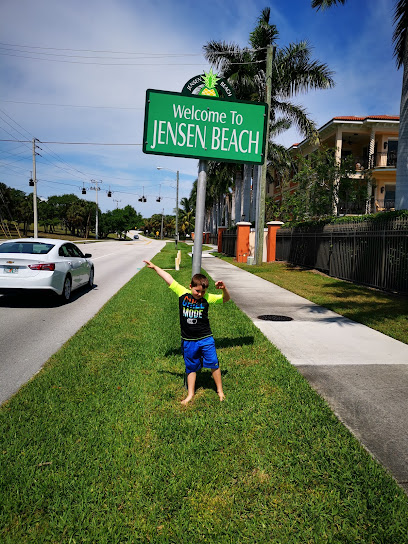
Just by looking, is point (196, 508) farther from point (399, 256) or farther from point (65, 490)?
point (399, 256)

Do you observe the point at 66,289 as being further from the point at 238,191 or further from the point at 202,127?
the point at 238,191

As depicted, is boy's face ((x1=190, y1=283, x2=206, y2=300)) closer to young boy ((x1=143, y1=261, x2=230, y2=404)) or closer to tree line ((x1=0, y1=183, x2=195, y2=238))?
young boy ((x1=143, y1=261, x2=230, y2=404))

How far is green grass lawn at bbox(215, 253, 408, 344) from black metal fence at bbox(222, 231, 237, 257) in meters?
11.5

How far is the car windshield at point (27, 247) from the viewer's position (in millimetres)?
9508

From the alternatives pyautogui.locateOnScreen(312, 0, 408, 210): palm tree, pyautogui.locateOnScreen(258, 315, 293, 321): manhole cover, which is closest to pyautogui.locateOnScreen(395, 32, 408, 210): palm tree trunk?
pyautogui.locateOnScreen(312, 0, 408, 210): palm tree

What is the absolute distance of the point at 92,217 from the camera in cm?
10644

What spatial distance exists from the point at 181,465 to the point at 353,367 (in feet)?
10.4

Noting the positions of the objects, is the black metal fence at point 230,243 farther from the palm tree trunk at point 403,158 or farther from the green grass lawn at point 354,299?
the palm tree trunk at point 403,158

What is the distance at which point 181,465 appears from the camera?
9.83 feet

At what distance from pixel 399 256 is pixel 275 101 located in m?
16.9

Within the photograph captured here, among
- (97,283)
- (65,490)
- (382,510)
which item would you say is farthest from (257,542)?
(97,283)

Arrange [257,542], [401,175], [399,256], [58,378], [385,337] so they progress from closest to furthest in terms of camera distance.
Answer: [257,542] < [58,378] < [385,337] < [399,256] < [401,175]

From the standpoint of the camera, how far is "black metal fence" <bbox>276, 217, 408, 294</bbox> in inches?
442

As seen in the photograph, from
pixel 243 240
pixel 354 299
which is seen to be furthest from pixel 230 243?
pixel 354 299
